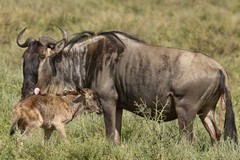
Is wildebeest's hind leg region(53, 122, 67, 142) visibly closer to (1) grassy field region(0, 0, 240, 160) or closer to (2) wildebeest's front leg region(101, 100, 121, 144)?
(1) grassy field region(0, 0, 240, 160)

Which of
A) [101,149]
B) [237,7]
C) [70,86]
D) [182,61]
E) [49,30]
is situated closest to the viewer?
[101,149]

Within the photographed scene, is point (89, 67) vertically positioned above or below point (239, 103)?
above

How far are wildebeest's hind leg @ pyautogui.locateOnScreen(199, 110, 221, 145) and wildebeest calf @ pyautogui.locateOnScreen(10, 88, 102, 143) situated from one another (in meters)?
1.11

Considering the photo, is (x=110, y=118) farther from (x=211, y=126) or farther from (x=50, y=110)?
(x=211, y=126)

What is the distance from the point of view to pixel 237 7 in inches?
787

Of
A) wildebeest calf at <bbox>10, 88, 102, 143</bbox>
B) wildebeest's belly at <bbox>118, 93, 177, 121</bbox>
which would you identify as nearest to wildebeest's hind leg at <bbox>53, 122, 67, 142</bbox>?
wildebeest calf at <bbox>10, 88, 102, 143</bbox>

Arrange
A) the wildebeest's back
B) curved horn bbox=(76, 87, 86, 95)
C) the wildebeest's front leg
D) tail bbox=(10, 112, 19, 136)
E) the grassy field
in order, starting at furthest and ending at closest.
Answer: curved horn bbox=(76, 87, 86, 95) → the wildebeest's front leg → the wildebeest's back → tail bbox=(10, 112, 19, 136) → the grassy field

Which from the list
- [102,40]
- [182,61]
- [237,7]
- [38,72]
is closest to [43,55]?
[38,72]

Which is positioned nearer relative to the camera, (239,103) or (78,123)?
(78,123)

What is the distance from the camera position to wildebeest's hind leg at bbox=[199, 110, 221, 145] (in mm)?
7207

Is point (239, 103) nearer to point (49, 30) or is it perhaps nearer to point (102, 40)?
point (102, 40)

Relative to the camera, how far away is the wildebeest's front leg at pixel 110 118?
703cm

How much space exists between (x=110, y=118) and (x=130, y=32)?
8248 millimetres

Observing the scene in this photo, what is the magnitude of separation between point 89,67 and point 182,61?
0.99m
